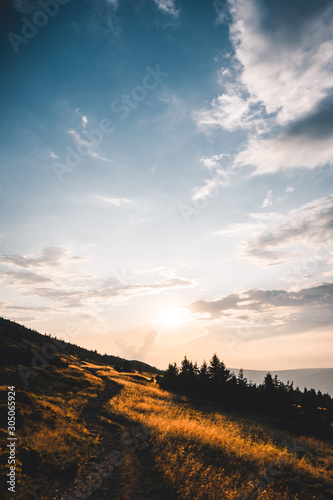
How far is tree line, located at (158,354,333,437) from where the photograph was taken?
4094cm

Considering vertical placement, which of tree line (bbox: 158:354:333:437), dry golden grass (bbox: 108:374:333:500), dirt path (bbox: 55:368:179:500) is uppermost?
dry golden grass (bbox: 108:374:333:500)

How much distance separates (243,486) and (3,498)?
8208 mm

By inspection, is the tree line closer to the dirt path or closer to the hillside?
the hillside

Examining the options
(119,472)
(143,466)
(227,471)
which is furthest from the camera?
(143,466)

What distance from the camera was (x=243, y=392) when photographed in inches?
1746

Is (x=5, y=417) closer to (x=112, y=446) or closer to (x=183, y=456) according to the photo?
(x=112, y=446)

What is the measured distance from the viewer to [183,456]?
37.7 feet

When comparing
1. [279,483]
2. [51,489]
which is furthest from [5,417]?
[279,483]

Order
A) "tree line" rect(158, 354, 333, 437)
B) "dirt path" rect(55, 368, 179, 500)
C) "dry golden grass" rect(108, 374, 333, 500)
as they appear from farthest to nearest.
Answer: "tree line" rect(158, 354, 333, 437)
"dry golden grass" rect(108, 374, 333, 500)
"dirt path" rect(55, 368, 179, 500)

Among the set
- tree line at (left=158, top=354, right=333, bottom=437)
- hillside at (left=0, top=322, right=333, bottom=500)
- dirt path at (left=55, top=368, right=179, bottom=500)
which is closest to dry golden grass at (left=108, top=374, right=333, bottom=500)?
hillside at (left=0, top=322, right=333, bottom=500)

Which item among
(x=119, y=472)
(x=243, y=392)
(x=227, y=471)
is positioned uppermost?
(x=227, y=471)

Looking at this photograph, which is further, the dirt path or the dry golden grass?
the dry golden grass

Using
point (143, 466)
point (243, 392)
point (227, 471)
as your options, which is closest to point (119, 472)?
point (143, 466)

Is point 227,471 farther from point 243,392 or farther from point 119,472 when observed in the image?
point 243,392
